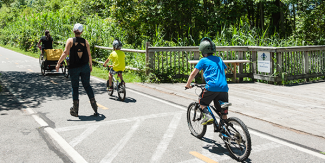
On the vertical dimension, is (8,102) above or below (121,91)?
below

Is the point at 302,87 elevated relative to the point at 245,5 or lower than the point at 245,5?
lower

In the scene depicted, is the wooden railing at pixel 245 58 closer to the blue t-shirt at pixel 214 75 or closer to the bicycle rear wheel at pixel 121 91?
the bicycle rear wheel at pixel 121 91

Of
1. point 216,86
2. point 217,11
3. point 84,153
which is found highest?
point 217,11

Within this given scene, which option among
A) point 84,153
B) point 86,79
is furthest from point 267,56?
point 84,153

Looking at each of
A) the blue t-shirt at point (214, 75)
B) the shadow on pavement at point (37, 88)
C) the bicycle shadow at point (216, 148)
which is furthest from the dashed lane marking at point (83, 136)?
the shadow on pavement at point (37, 88)

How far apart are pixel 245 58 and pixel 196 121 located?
7498 millimetres

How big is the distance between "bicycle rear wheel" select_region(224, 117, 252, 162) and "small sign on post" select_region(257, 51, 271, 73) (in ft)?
24.2

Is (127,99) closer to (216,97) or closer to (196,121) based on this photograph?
(196,121)

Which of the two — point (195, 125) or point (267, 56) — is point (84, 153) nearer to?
point (195, 125)

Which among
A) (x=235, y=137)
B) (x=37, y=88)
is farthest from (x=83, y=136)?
(x=37, y=88)

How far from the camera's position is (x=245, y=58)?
496 inches

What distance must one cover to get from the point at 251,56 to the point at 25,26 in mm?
27315

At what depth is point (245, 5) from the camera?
754 inches

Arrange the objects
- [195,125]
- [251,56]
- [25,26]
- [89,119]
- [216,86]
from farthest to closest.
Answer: [25,26]
[251,56]
[89,119]
[195,125]
[216,86]
